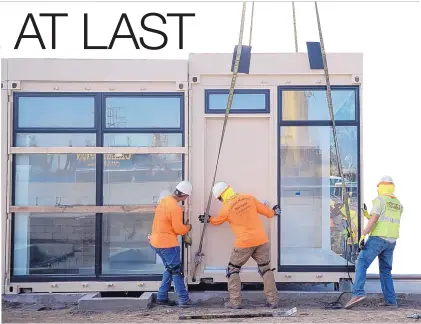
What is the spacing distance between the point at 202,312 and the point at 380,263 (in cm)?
229

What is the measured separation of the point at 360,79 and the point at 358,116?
0.47 metres

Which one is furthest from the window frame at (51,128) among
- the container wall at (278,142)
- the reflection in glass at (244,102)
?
the reflection in glass at (244,102)

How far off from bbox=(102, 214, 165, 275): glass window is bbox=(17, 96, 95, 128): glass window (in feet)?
4.22

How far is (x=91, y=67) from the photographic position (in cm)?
731

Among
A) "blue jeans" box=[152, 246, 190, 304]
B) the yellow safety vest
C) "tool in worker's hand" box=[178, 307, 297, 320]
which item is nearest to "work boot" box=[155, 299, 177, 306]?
"blue jeans" box=[152, 246, 190, 304]

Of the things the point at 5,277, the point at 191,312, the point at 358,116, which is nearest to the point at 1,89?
the point at 5,277

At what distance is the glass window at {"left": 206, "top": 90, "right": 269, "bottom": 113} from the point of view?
7281 mm

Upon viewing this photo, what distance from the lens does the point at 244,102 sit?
729cm

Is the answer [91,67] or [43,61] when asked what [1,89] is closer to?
[43,61]

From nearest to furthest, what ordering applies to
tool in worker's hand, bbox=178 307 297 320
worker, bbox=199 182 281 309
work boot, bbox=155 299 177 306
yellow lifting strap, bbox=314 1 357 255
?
tool in worker's hand, bbox=178 307 297 320 → worker, bbox=199 182 281 309 → work boot, bbox=155 299 177 306 → yellow lifting strap, bbox=314 1 357 255

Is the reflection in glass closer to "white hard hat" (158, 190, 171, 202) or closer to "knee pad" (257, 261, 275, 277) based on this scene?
"white hard hat" (158, 190, 171, 202)

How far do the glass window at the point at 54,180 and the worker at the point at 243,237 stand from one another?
1698mm

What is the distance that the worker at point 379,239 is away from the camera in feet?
22.6

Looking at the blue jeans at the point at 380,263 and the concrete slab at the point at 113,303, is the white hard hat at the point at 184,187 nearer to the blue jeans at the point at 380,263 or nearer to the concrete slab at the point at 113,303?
the concrete slab at the point at 113,303
